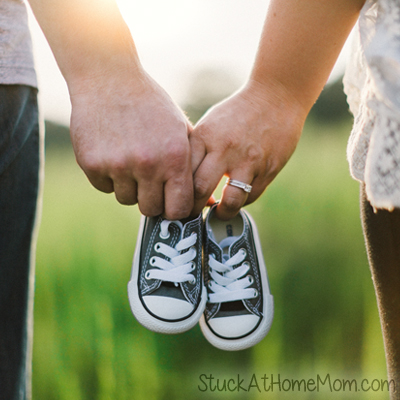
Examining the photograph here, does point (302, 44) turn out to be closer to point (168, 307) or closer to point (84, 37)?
point (84, 37)

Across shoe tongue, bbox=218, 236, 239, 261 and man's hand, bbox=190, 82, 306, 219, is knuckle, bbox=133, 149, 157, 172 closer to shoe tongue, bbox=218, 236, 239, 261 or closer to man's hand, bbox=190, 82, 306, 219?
man's hand, bbox=190, 82, 306, 219

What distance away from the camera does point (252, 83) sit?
87 centimetres

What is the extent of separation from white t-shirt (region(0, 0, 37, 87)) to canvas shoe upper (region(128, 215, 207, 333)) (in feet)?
1.65

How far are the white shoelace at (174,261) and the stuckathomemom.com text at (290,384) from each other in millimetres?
1051

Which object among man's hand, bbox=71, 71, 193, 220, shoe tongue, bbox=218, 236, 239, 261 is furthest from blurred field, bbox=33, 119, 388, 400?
man's hand, bbox=71, 71, 193, 220

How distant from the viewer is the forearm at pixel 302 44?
660mm

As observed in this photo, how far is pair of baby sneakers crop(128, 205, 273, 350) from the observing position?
0.88 metres

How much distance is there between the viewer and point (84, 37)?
0.74 metres

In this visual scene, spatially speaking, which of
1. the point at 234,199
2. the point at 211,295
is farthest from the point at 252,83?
the point at 211,295

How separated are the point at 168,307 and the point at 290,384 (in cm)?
117

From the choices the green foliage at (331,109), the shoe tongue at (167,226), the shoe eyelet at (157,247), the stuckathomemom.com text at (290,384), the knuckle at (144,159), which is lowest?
the stuckathomemom.com text at (290,384)

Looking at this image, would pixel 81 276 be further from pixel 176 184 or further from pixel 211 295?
pixel 176 184

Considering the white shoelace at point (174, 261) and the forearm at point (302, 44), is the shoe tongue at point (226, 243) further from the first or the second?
the forearm at point (302, 44)

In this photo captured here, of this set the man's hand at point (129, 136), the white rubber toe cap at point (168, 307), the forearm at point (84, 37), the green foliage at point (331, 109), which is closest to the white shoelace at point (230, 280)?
the white rubber toe cap at point (168, 307)
